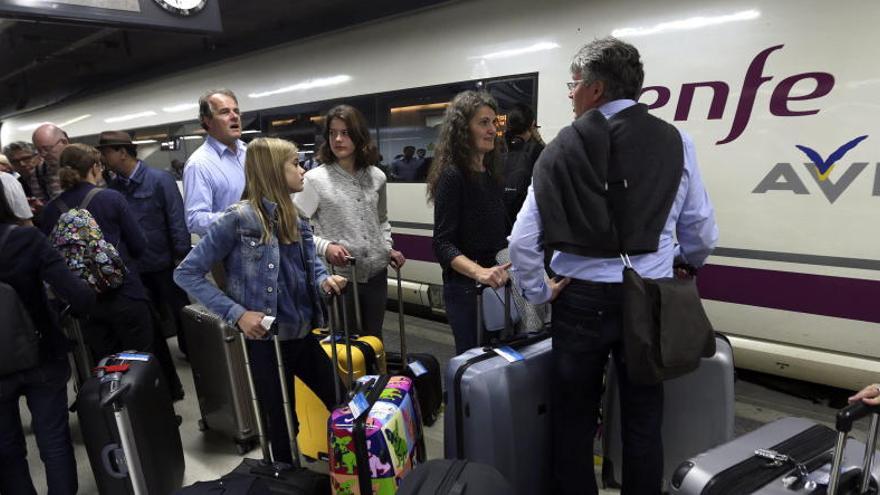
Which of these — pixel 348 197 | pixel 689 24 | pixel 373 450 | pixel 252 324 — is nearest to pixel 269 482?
pixel 373 450

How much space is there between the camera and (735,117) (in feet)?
9.24

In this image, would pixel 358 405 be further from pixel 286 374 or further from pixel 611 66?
pixel 611 66

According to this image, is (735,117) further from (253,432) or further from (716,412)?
(253,432)

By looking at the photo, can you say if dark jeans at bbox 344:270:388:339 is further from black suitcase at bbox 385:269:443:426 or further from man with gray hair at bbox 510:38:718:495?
man with gray hair at bbox 510:38:718:495

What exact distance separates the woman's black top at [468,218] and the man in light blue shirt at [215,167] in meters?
1.02

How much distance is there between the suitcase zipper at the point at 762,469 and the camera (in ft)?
4.44

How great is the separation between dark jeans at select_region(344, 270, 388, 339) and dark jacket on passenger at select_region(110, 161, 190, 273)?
5.20ft

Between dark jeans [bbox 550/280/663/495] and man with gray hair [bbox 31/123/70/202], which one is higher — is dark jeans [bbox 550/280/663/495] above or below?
below

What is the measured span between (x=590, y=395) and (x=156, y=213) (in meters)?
2.99

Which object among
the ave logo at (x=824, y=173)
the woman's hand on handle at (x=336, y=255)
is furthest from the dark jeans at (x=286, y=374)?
the ave logo at (x=824, y=173)

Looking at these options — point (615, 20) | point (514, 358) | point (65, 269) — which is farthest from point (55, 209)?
point (615, 20)

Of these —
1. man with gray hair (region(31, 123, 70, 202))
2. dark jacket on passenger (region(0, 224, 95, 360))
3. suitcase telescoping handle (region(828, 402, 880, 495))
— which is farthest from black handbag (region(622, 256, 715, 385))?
man with gray hair (region(31, 123, 70, 202))

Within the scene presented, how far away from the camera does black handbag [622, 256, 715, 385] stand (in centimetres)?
143

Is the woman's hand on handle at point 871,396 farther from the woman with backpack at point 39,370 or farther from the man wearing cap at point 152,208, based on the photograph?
the man wearing cap at point 152,208
